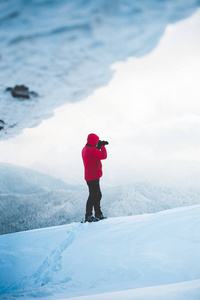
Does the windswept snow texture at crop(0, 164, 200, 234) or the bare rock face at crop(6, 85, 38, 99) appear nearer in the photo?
the bare rock face at crop(6, 85, 38, 99)

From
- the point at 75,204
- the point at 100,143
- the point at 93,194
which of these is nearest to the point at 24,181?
the point at 75,204

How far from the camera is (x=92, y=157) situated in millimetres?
3637

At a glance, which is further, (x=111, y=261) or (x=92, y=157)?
(x=92, y=157)

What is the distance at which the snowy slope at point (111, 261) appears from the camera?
5.46 ft

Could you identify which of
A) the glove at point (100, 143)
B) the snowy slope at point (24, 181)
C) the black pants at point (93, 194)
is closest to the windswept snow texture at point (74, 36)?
the glove at point (100, 143)

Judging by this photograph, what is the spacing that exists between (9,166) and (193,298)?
35.6 metres

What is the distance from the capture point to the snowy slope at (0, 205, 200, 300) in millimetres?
1663

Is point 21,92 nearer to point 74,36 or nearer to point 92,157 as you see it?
A: point 74,36

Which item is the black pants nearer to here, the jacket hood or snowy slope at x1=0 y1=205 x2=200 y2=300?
snowy slope at x1=0 y1=205 x2=200 y2=300

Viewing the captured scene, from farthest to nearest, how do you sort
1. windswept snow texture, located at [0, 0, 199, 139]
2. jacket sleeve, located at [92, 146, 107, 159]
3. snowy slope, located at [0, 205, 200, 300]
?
jacket sleeve, located at [92, 146, 107, 159] < snowy slope, located at [0, 205, 200, 300] < windswept snow texture, located at [0, 0, 199, 139]

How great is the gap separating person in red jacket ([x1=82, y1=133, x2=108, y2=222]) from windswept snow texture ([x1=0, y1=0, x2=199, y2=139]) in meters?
2.07

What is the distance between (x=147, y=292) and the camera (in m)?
1.44

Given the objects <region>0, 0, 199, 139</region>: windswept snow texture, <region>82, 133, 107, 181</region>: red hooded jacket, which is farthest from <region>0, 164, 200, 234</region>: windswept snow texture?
<region>0, 0, 199, 139</region>: windswept snow texture

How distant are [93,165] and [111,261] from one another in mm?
1898
